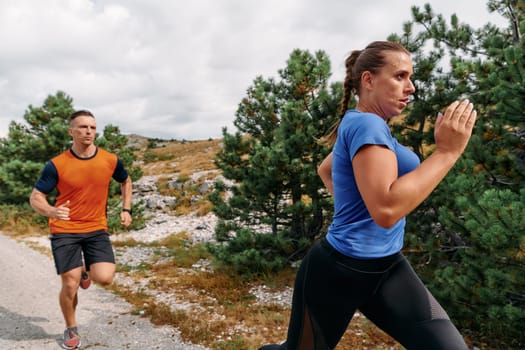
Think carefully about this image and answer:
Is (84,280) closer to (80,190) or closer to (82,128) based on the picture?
(80,190)

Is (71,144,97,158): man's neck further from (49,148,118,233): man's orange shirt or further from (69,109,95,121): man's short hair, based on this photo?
(69,109,95,121): man's short hair

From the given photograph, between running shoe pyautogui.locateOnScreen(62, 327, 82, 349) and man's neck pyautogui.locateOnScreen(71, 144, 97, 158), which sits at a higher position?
man's neck pyautogui.locateOnScreen(71, 144, 97, 158)

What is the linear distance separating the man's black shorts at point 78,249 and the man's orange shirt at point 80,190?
0.07m

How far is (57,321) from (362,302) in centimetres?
521

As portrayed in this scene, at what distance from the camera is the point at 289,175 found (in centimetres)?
716

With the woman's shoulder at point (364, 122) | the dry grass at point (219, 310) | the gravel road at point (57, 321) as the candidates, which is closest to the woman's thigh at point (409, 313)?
the woman's shoulder at point (364, 122)

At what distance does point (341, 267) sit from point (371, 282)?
0.19 m

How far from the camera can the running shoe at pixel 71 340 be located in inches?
174

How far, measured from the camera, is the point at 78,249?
4430mm

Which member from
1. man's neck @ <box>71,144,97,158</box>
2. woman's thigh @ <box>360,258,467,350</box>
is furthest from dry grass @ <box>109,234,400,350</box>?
woman's thigh @ <box>360,258,467,350</box>

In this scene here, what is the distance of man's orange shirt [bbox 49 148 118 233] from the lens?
4348mm

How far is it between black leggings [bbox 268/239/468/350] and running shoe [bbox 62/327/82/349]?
3.57m

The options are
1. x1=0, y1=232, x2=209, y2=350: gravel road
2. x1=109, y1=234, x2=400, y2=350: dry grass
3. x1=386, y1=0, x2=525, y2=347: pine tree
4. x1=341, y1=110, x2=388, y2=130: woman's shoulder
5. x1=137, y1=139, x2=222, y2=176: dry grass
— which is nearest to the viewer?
x1=341, y1=110, x2=388, y2=130: woman's shoulder

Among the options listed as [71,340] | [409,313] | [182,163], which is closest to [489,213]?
[409,313]
